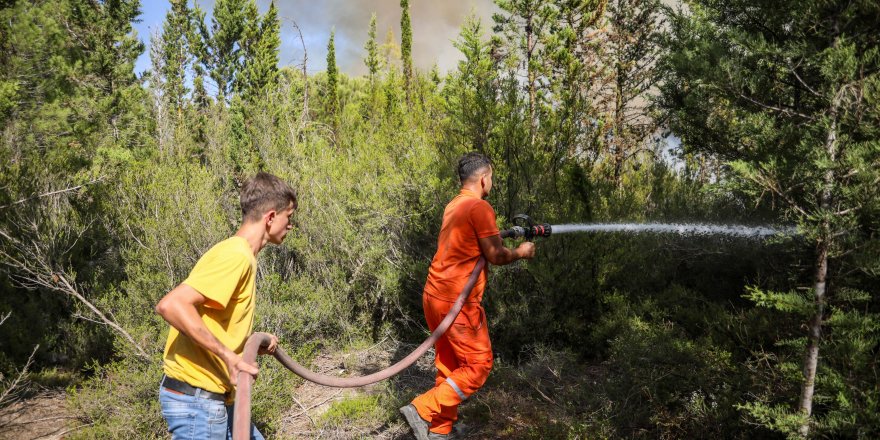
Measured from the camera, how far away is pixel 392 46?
4738cm

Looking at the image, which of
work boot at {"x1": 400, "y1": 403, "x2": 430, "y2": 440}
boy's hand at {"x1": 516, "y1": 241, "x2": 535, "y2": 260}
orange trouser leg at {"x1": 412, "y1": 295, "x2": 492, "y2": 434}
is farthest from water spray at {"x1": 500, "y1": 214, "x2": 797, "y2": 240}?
work boot at {"x1": 400, "y1": 403, "x2": 430, "y2": 440}

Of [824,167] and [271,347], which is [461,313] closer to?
[271,347]

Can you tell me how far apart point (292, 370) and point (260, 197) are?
122 centimetres

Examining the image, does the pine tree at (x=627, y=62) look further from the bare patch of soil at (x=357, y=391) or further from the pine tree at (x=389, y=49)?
the pine tree at (x=389, y=49)

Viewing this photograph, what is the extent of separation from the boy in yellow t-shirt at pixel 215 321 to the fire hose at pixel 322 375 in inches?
2.5

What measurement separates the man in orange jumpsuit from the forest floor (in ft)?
2.72

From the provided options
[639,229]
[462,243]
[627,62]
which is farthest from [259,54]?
[462,243]

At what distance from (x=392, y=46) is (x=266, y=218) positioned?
157 feet

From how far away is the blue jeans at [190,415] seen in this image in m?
2.32

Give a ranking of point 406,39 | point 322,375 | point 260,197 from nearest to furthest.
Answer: point 260,197 → point 322,375 → point 406,39

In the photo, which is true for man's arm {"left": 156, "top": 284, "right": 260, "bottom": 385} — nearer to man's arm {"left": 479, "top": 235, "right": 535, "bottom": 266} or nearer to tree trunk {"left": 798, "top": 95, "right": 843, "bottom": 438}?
man's arm {"left": 479, "top": 235, "right": 535, "bottom": 266}

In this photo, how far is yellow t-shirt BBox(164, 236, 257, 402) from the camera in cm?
219

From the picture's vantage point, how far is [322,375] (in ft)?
11.2

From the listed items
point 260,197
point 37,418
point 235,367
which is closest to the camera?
point 235,367
